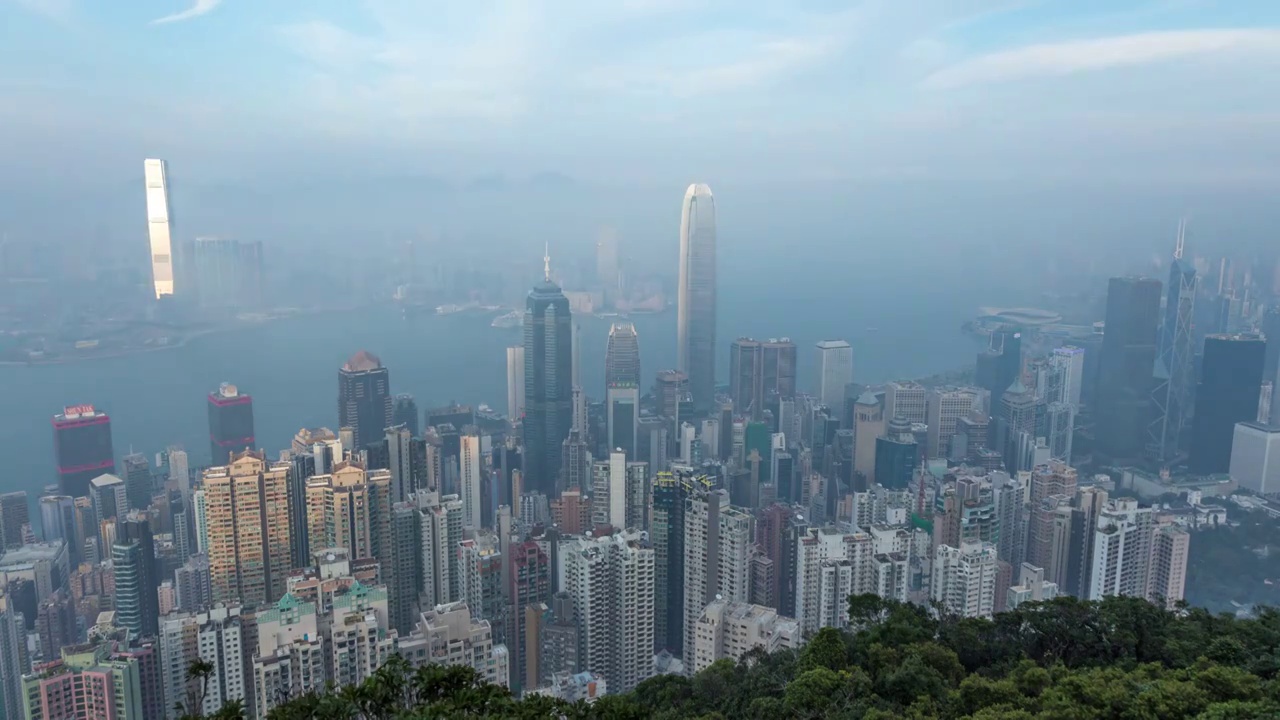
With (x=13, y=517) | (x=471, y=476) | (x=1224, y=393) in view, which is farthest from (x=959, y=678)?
(x=1224, y=393)

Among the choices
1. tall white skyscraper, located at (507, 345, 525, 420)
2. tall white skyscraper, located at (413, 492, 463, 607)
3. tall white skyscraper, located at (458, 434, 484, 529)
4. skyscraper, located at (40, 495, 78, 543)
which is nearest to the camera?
tall white skyscraper, located at (413, 492, 463, 607)

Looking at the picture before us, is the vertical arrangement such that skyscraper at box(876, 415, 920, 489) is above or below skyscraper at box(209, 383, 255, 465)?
below

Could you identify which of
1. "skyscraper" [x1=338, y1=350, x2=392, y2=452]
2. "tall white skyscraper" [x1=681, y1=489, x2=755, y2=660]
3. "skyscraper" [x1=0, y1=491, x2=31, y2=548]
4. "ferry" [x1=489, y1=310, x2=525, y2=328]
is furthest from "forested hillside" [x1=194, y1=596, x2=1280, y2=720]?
"ferry" [x1=489, y1=310, x2=525, y2=328]

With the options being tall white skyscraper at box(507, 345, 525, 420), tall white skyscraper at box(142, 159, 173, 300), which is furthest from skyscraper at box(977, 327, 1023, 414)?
tall white skyscraper at box(142, 159, 173, 300)

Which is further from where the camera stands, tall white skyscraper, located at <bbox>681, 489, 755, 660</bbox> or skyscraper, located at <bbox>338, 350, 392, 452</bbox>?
skyscraper, located at <bbox>338, 350, 392, 452</bbox>

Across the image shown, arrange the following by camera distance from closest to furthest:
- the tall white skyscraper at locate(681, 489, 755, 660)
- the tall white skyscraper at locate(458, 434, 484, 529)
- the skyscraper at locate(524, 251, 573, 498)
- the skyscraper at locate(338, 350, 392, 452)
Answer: the tall white skyscraper at locate(681, 489, 755, 660), the tall white skyscraper at locate(458, 434, 484, 529), the skyscraper at locate(338, 350, 392, 452), the skyscraper at locate(524, 251, 573, 498)

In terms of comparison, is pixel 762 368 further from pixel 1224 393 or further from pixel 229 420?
pixel 229 420

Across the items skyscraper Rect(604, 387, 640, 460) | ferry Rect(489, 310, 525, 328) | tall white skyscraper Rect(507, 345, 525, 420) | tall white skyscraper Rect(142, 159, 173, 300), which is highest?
tall white skyscraper Rect(142, 159, 173, 300)

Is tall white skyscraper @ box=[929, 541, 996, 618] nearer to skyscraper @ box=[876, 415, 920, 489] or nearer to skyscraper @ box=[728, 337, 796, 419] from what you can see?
skyscraper @ box=[876, 415, 920, 489]
